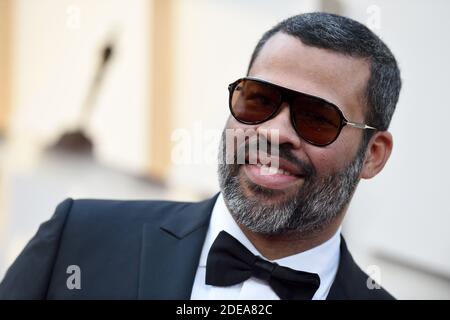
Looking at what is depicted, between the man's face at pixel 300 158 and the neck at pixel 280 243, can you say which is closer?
the man's face at pixel 300 158

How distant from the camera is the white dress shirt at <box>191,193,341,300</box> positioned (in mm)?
1990

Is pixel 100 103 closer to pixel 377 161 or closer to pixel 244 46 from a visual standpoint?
pixel 244 46

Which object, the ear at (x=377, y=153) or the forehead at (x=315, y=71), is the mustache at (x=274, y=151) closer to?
the forehead at (x=315, y=71)

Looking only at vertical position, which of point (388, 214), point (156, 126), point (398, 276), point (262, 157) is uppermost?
point (262, 157)

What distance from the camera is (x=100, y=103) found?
4.88m

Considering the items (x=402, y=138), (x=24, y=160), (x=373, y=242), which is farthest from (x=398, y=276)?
(x=24, y=160)

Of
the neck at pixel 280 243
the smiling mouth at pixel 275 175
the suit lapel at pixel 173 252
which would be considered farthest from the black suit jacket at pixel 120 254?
the smiling mouth at pixel 275 175

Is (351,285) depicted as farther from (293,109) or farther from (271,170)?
(293,109)

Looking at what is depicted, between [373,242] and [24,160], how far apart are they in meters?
2.58

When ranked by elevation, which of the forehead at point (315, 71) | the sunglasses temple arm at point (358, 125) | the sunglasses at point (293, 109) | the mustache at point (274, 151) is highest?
the forehead at point (315, 71)

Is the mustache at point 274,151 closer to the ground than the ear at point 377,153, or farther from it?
farther from it

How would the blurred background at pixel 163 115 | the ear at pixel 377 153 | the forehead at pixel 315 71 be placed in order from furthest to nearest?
1. the blurred background at pixel 163 115
2. the ear at pixel 377 153
3. the forehead at pixel 315 71

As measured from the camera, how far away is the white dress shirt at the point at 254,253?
6.53ft

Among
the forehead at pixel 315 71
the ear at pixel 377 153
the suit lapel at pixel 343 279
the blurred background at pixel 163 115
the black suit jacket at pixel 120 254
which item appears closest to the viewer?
the black suit jacket at pixel 120 254
